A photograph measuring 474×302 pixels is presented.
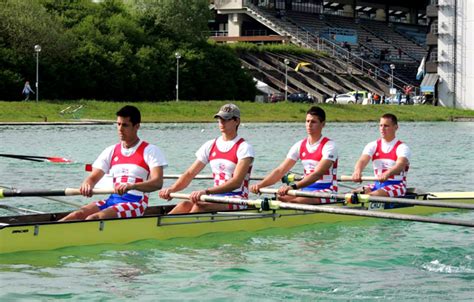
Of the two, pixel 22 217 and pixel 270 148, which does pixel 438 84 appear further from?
pixel 22 217

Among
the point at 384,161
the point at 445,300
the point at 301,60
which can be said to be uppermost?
the point at 301,60

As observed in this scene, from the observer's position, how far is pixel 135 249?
45.5 ft

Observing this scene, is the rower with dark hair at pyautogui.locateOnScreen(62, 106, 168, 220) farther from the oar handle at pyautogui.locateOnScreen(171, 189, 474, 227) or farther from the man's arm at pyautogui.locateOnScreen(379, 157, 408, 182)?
the man's arm at pyautogui.locateOnScreen(379, 157, 408, 182)

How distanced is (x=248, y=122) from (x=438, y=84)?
1328 inches

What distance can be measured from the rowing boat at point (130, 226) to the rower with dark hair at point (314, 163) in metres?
0.47

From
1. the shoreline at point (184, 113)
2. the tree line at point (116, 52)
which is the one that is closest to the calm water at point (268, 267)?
the shoreline at point (184, 113)

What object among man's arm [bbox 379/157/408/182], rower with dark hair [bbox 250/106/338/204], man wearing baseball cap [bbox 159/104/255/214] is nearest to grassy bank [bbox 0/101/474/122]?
man's arm [bbox 379/157/408/182]

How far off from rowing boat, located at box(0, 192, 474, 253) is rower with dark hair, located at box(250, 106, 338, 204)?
0.47 m

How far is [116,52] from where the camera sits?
7262 cm

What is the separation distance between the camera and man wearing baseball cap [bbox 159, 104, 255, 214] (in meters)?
14.3

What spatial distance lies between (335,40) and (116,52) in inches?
1647

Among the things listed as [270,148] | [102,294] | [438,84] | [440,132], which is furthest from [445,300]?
[438,84]

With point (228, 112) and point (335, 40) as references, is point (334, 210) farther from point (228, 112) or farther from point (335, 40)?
point (335, 40)

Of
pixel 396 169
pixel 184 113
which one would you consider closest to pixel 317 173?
pixel 396 169
